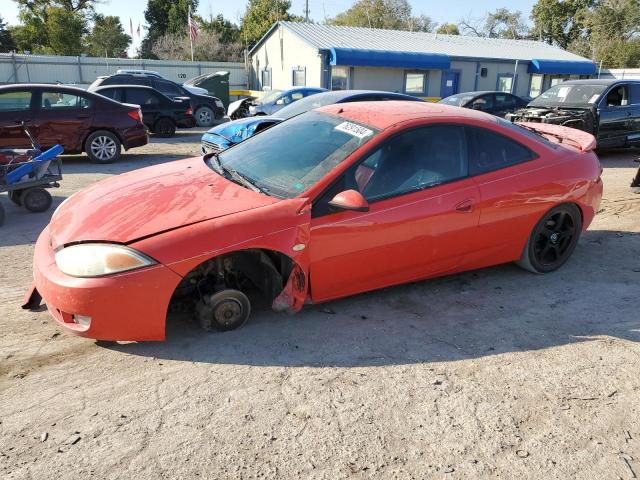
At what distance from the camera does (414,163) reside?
12.6ft

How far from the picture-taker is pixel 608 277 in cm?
471

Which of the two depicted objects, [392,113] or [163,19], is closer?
[392,113]

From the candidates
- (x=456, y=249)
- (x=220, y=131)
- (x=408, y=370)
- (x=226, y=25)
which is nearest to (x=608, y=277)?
(x=456, y=249)

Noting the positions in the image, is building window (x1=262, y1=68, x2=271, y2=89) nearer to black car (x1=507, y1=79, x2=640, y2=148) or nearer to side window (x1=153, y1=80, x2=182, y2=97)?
side window (x1=153, y1=80, x2=182, y2=97)

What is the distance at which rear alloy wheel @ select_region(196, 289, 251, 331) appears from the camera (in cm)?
340

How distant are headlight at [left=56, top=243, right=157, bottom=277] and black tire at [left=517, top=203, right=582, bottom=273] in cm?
327

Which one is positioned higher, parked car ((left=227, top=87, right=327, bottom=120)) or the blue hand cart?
parked car ((left=227, top=87, right=327, bottom=120))

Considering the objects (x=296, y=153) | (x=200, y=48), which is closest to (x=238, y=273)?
(x=296, y=153)

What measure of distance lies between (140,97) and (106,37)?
42160 mm

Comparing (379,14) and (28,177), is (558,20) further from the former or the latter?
(28,177)

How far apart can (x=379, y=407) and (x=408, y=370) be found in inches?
17.1

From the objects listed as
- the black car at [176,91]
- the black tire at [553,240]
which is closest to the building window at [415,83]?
the black car at [176,91]

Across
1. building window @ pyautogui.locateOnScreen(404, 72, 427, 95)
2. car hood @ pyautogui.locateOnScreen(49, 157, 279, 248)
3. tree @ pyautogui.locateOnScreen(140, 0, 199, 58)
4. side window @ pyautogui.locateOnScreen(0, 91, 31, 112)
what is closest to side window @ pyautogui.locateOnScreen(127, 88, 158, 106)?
side window @ pyautogui.locateOnScreen(0, 91, 31, 112)

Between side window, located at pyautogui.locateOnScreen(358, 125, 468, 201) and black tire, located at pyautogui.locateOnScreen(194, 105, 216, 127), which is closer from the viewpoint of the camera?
side window, located at pyautogui.locateOnScreen(358, 125, 468, 201)
